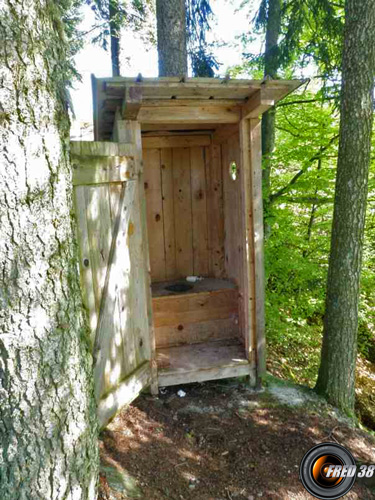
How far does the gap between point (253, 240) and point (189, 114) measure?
4.00 ft

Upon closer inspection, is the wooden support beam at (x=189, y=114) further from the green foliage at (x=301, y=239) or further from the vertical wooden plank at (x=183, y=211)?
the green foliage at (x=301, y=239)

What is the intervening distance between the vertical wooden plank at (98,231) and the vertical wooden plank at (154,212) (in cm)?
194

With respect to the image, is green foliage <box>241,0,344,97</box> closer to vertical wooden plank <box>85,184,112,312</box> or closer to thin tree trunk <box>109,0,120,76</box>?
thin tree trunk <box>109,0,120,76</box>

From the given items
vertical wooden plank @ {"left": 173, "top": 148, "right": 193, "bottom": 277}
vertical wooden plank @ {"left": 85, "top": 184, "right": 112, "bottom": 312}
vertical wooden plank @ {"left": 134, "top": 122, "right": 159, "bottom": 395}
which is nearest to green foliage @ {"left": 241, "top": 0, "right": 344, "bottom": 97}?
vertical wooden plank @ {"left": 173, "top": 148, "right": 193, "bottom": 277}

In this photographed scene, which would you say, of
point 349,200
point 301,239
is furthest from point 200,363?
point 301,239

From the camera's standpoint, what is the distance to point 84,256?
2475mm

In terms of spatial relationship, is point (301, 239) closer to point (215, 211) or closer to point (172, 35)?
point (215, 211)

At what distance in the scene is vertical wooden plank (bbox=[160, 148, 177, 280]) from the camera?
468 cm

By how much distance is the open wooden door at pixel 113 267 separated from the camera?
2502 mm

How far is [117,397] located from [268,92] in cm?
250

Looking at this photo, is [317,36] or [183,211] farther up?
[317,36]

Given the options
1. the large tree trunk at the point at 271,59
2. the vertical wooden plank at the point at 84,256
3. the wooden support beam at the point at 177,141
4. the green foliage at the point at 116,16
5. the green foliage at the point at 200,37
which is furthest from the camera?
the green foliage at the point at 116,16

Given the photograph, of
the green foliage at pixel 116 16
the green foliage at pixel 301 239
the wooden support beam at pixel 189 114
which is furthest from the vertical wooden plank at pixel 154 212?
the green foliage at pixel 116 16

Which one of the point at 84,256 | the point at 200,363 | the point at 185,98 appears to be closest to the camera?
the point at 84,256
